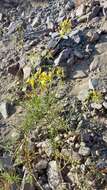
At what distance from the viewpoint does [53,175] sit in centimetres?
470

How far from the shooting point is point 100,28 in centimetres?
618

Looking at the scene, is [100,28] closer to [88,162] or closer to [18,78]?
[18,78]

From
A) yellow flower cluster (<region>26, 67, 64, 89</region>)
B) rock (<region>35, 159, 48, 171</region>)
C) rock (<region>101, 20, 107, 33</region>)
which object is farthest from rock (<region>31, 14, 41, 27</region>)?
rock (<region>35, 159, 48, 171</region>)

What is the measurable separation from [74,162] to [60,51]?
1724 mm

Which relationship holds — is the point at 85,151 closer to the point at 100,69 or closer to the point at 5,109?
the point at 100,69

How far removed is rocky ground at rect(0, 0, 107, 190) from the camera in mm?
4660

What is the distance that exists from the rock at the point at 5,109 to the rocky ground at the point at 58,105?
0.01m

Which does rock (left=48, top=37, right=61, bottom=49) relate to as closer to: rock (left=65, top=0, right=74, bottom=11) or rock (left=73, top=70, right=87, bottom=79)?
rock (left=73, top=70, right=87, bottom=79)

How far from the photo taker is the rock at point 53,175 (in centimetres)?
466

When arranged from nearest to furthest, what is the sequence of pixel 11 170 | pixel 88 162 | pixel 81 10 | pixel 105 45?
pixel 88 162 → pixel 11 170 → pixel 105 45 → pixel 81 10

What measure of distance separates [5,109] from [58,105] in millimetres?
835

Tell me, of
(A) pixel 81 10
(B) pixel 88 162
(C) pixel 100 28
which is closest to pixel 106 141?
(B) pixel 88 162

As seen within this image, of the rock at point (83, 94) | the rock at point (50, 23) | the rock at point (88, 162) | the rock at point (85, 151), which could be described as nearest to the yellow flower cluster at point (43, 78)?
the rock at point (83, 94)

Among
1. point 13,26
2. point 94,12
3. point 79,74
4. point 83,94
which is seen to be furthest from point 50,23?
point 83,94
